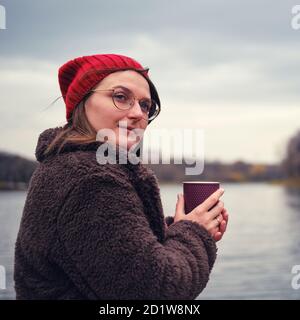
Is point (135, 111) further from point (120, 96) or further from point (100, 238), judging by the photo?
point (100, 238)

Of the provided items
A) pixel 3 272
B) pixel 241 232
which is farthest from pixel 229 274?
pixel 3 272

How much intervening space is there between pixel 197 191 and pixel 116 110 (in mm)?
341

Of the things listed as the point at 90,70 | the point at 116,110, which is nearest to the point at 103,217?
the point at 116,110

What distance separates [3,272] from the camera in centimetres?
267

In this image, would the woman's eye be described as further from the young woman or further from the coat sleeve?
the coat sleeve

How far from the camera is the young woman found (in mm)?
1419

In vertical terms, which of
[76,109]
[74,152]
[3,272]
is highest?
[76,109]

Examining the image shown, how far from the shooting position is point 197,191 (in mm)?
1692

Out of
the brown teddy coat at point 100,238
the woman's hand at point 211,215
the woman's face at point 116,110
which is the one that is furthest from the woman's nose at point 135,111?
the woman's hand at point 211,215

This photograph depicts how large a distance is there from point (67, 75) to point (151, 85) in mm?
266

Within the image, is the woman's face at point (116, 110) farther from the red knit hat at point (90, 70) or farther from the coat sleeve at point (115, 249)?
the coat sleeve at point (115, 249)
